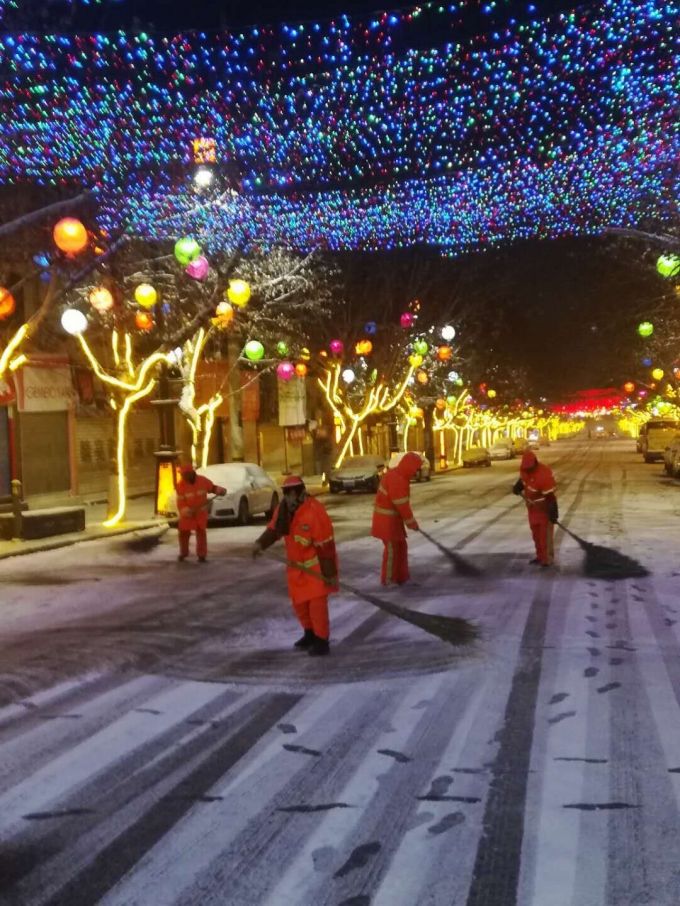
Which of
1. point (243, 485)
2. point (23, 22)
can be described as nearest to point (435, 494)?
point (243, 485)

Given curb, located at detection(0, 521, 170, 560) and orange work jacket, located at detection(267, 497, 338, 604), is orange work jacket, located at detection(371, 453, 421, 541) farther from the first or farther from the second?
curb, located at detection(0, 521, 170, 560)

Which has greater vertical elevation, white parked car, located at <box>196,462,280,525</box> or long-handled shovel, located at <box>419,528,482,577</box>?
white parked car, located at <box>196,462,280,525</box>

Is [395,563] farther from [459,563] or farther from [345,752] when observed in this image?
[345,752]

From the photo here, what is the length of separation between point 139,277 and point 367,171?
6.93 m

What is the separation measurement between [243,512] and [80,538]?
4063 millimetres

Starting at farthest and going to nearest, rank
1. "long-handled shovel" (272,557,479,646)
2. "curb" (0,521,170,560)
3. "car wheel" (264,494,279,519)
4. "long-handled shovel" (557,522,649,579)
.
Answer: "car wheel" (264,494,279,519) → "curb" (0,521,170,560) → "long-handled shovel" (557,522,649,579) → "long-handled shovel" (272,557,479,646)

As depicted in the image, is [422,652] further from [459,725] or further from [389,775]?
[389,775]

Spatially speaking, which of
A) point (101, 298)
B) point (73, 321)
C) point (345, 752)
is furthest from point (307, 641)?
point (101, 298)

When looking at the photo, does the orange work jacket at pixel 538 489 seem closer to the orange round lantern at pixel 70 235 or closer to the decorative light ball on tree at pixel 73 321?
the orange round lantern at pixel 70 235

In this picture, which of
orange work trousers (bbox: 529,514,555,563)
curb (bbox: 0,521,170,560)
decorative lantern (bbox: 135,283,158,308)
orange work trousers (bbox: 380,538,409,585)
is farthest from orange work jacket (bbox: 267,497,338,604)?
decorative lantern (bbox: 135,283,158,308)

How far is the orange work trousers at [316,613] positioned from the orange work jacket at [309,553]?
0.19ft

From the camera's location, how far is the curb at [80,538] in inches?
677

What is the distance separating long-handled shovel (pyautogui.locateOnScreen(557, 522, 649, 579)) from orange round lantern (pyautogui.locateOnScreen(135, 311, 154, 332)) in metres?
11.3

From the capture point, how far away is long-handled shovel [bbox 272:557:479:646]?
28.6 ft
